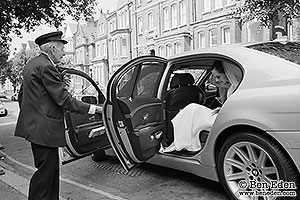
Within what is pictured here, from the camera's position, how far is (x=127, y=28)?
38.2 m

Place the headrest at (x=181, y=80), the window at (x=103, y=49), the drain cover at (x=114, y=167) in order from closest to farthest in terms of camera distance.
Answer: the headrest at (x=181, y=80)
the drain cover at (x=114, y=167)
the window at (x=103, y=49)

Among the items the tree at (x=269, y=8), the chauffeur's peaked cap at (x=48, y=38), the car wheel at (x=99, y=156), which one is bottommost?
the car wheel at (x=99, y=156)

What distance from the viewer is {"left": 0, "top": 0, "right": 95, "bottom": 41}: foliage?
903 cm

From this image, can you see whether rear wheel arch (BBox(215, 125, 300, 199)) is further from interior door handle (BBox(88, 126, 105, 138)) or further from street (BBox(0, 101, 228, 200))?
interior door handle (BBox(88, 126, 105, 138))

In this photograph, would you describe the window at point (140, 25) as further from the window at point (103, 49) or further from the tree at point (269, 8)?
the tree at point (269, 8)

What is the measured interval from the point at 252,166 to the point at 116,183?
2018 millimetres

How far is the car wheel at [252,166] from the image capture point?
295 centimetres

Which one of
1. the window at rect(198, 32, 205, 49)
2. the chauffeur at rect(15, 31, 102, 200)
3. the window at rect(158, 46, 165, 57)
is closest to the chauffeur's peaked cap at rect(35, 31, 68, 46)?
the chauffeur at rect(15, 31, 102, 200)

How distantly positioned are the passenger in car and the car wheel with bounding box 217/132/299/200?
2.00 ft

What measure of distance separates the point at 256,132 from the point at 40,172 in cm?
208

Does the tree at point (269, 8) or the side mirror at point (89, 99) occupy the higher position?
the tree at point (269, 8)

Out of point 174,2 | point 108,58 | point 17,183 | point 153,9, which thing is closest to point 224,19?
point 174,2

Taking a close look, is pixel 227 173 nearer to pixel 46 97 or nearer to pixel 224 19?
pixel 46 97

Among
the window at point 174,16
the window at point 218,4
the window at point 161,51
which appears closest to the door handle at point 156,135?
the window at point 218,4
